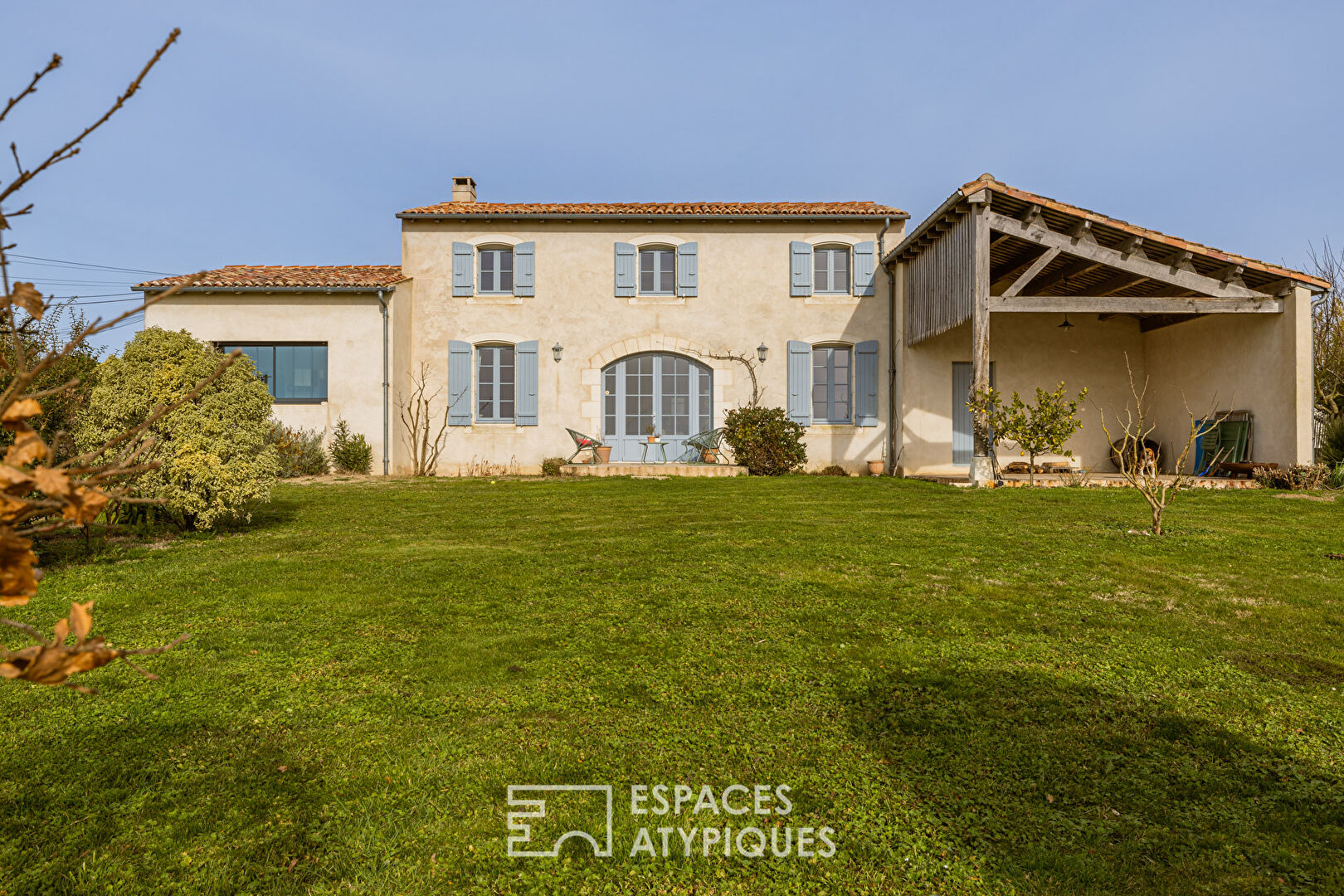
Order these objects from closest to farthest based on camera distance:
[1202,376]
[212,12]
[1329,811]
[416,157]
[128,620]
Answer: [1329,811], [128,620], [212,12], [1202,376], [416,157]

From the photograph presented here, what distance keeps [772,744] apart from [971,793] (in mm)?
628

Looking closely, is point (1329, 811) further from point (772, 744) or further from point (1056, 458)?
point (1056, 458)

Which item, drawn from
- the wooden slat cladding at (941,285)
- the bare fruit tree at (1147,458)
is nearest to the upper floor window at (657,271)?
the wooden slat cladding at (941,285)

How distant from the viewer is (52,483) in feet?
2.46

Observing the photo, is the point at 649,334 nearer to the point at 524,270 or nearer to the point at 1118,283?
the point at 524,270

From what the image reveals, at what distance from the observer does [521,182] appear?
1478 centimetres

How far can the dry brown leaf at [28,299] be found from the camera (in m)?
0.95

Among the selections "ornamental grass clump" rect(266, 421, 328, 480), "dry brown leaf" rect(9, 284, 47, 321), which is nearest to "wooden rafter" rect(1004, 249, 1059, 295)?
"dry brown leaf" rect(9, 284, 47, 321)

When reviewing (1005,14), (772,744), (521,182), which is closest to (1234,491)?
(1005,14)

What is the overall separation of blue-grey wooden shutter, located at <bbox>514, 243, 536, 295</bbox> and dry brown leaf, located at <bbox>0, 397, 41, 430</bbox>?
45.8ft

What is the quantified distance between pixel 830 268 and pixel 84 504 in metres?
14.6

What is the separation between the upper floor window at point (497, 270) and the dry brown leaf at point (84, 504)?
14290 millimetres

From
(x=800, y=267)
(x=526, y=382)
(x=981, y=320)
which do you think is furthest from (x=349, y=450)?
(x=981, y=320)

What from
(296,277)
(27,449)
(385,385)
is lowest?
(27,449)
